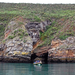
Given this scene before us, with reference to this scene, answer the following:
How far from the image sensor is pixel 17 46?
75.2 meters

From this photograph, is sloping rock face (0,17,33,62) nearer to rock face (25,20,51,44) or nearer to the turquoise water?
rock face (25,20,51,44)

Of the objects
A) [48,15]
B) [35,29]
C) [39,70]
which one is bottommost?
[39,70]

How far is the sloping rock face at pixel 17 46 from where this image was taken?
73.1m

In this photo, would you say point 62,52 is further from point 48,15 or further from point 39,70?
point 48,15

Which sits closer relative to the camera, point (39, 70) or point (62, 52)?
point (39, 70)

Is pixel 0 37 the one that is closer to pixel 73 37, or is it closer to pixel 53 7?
pixel 73 37

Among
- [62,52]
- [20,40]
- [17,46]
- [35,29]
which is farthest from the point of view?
[35,29]

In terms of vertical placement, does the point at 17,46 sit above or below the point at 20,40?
below

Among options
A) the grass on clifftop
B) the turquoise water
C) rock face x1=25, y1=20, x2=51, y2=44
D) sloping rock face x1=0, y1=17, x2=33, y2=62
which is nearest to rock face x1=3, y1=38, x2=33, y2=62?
sloping rock face x1=0, y1=17, x2=33, y2=62

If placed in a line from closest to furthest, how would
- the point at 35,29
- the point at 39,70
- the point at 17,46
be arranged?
the point at 39,70 < the point at 17,46 < the point at 35,29

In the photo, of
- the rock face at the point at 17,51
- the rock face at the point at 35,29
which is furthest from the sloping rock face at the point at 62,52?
the rock face at the point at 35,29

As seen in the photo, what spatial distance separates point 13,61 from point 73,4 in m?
55.4

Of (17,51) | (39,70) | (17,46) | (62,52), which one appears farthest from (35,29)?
(39,70)

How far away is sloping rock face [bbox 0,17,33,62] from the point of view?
73.1m
